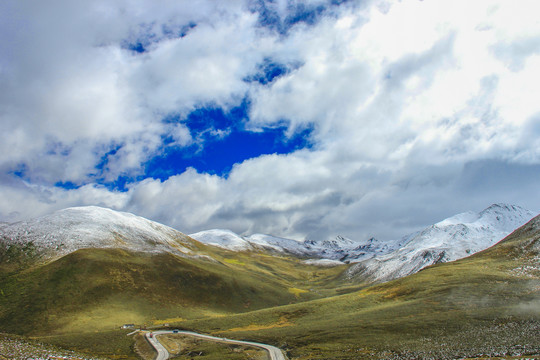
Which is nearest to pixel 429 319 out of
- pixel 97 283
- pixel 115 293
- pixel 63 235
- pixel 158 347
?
pixel 158 347

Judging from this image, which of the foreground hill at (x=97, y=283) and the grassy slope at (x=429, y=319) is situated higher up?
the foreground hill at (x=97, y=283)

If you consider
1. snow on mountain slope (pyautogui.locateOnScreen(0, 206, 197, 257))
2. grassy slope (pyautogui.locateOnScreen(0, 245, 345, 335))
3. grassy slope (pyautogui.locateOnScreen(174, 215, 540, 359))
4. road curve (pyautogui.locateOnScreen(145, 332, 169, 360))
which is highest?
snow on mountain slope (pyautogui.locateOnScreen(0, 206, 197, 257))

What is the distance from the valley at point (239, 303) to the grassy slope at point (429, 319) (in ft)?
0.97

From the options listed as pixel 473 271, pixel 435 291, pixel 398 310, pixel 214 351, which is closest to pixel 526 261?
pixel 473 271

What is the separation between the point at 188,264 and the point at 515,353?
159 m

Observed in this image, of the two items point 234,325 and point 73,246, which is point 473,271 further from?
point 73,246

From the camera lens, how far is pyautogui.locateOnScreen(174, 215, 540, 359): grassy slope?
50188mm

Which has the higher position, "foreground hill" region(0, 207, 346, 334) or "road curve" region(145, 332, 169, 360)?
"foreground hill" region(0, 207, 346, 334)

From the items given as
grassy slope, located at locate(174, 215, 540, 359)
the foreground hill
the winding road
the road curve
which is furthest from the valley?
the road curve

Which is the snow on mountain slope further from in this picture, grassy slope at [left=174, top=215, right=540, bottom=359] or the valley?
grassy slope at [left=174, top=215, right=540, bottom=359]

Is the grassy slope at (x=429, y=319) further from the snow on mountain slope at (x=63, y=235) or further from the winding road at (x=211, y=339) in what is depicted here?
the snow on mountain slope at (x=63, y=235)

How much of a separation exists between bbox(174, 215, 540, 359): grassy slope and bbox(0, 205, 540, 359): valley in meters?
0.30

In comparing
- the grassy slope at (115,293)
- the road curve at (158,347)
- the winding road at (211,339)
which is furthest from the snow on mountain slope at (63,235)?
the winding road at (211,339)

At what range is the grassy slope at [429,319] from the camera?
5019cm
